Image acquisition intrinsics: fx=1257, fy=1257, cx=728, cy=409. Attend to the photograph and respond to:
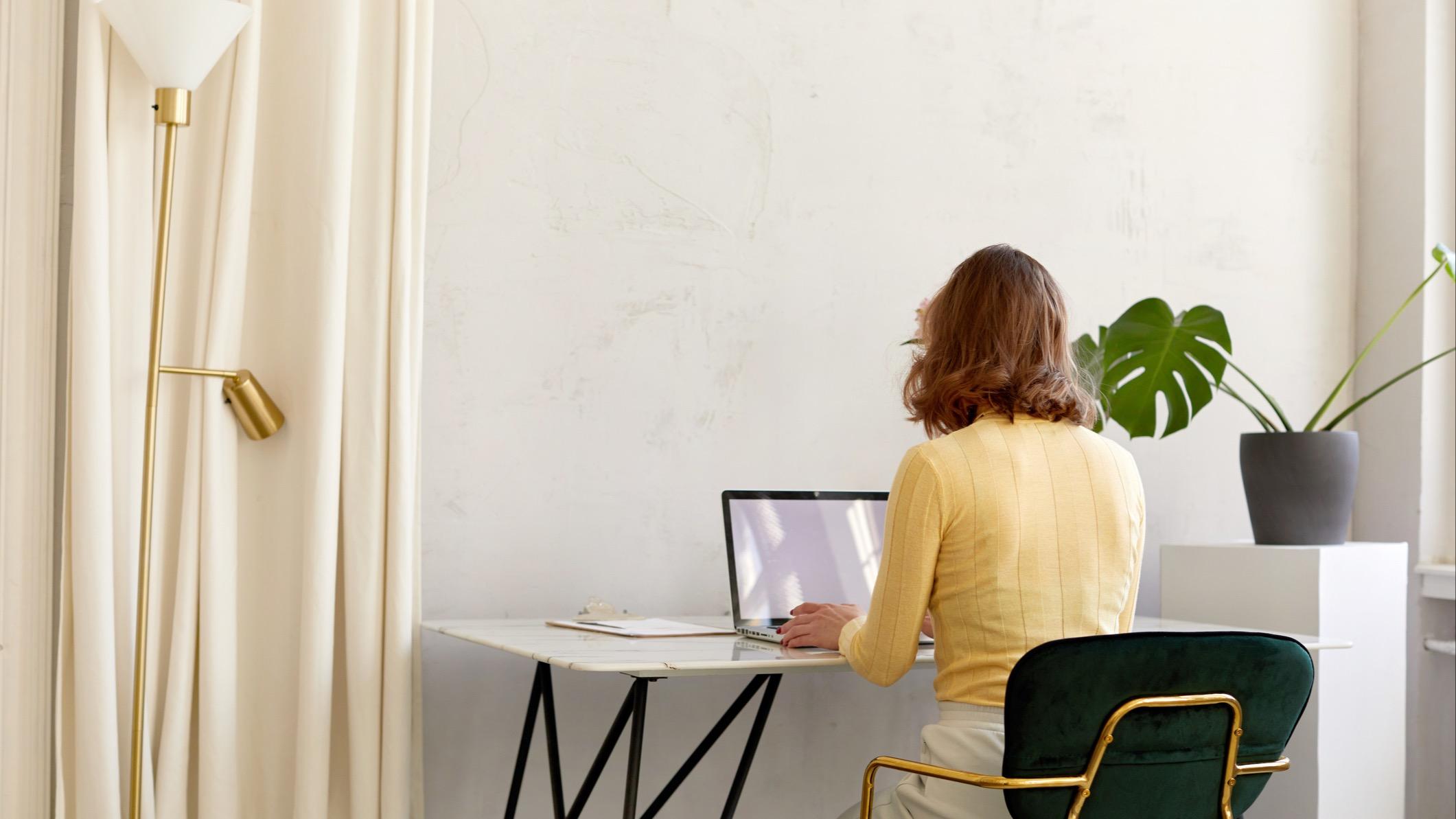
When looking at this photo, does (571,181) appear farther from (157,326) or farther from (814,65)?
(157,326)

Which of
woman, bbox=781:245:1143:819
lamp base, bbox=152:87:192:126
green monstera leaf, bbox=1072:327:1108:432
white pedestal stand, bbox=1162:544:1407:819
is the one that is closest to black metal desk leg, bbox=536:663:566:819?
woman, bbox=781:245:1143:819

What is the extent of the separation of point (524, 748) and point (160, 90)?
49.6 inches

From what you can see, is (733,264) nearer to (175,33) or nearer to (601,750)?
(601,750)

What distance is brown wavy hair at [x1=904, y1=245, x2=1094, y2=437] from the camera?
174 centimetres

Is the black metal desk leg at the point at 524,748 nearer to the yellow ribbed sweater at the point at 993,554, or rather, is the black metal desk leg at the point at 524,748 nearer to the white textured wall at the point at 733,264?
the white textured wall at the point at 733,264

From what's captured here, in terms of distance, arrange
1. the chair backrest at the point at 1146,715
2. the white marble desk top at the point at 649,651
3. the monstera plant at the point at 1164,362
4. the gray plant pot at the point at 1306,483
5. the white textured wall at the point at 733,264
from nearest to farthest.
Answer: the chair backrest at the point at 1146,715 < the white marble desk top at the point at 649,651 < the white textured wall at the point at 733,264 < the monstera plant at the point at 1164,362 < the gray plant pot at the point at 1306,483

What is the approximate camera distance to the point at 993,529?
1634 millimetres

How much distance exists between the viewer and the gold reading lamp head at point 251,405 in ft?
6.75

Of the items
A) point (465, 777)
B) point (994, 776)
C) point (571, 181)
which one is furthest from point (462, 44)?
point (994, 776)

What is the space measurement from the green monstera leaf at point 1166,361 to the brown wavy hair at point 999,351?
2.67 feet

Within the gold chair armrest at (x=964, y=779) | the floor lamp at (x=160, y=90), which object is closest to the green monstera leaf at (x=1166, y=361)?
the gold chair armrest at (x=964, y=779)

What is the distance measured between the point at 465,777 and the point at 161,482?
0.79 meters

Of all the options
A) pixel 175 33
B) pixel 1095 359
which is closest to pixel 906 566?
pixel 1095 359

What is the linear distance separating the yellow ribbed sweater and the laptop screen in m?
0.45
